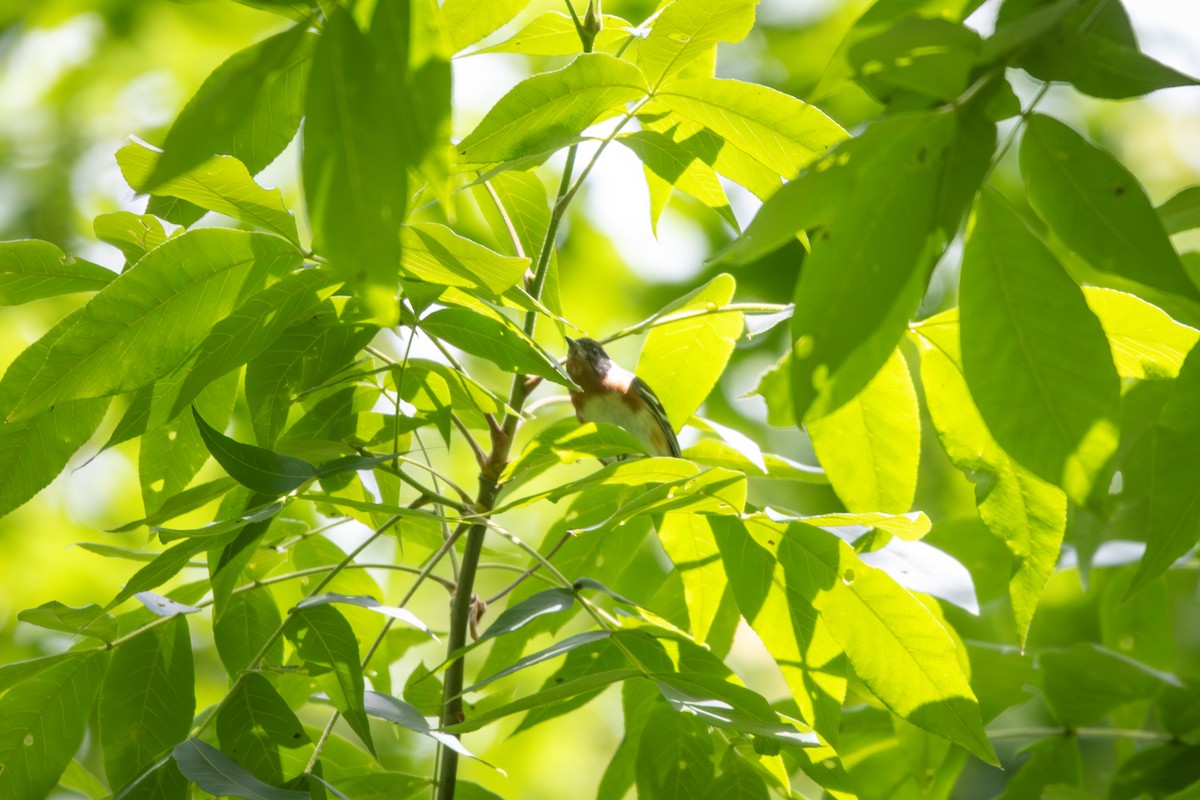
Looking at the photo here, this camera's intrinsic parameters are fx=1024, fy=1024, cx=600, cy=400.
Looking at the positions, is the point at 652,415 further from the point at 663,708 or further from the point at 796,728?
the point at 796,728

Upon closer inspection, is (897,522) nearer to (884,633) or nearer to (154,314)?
(884,633)

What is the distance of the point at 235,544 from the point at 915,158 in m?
0.83

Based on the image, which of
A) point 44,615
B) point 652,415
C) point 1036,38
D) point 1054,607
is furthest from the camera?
point 652,415

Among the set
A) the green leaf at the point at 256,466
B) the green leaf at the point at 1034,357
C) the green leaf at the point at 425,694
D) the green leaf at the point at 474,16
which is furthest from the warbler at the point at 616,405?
the green leaf at the point at 1034,357

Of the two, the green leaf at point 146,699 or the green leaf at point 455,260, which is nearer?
the green leaf at point 455,260

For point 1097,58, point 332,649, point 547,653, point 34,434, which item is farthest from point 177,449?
point 1097,58

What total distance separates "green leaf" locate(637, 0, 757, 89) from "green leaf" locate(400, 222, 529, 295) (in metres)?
0.35

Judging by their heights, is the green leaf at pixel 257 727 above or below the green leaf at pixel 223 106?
below

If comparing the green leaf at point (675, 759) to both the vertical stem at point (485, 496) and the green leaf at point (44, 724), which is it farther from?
the green leaf at point (44, 724)

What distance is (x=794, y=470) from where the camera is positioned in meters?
1.60

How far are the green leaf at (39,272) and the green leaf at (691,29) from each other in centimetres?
75

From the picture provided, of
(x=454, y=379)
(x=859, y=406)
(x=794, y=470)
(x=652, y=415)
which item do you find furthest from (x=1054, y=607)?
(x=454, y=379)

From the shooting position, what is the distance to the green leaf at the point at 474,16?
1.21 metres

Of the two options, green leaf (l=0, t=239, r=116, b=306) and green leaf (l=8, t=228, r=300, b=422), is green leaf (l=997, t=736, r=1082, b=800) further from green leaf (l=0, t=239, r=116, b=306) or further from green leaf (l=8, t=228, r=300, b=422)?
green leaf (l=0, t=239, r=116, b=306)
